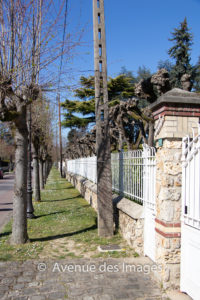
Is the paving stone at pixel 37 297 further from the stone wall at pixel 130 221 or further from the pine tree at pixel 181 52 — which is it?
the pine tree at pixel 181 52

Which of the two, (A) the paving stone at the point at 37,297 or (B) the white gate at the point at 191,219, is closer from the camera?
(B) the white gate at the point at 191,219

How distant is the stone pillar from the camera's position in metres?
4.07

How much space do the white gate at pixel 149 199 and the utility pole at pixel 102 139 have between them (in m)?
1.45

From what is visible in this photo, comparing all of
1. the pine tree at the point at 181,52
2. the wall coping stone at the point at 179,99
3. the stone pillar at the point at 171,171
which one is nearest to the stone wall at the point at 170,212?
the stone pillar at the point at 171,171

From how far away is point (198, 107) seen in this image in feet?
14.1

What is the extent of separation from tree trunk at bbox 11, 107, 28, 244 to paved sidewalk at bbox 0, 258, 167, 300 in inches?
44.4

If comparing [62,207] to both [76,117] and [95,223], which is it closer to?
[95,223]

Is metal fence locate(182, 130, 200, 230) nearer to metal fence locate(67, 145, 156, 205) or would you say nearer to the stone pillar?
the stone pillar

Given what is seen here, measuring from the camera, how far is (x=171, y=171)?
4.12 m

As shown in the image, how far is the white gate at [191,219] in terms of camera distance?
3537mm

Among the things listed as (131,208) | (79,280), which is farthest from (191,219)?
(131,208)

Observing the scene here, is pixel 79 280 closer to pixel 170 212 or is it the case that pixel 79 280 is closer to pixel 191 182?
pixel 170 212

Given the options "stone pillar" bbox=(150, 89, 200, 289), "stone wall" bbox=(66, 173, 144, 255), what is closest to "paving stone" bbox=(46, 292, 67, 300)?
"stone pillar" bbox=(150, 89, 200, 289)

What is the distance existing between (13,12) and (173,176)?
15.3 ft
